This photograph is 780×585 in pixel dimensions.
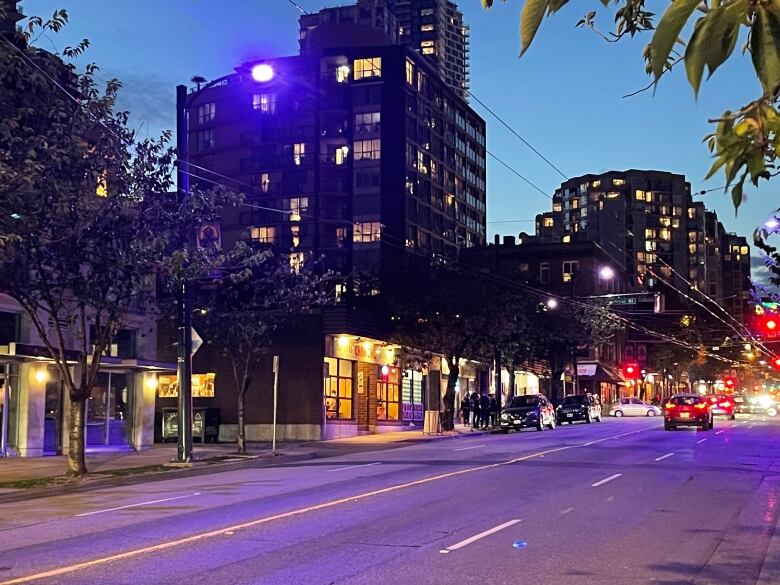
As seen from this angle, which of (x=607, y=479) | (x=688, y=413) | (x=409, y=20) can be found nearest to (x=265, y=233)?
(x=688, y=413)

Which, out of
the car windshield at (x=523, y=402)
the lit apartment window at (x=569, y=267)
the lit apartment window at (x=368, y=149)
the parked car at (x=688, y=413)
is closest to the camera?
the parked car at (x=688, y=413)

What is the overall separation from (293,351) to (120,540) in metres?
25.8

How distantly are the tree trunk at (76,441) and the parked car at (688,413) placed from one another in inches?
1118

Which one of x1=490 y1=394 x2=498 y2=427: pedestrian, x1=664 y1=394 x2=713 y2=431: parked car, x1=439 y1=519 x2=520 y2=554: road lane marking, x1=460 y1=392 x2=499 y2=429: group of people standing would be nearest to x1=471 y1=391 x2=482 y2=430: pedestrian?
x1=460 y1=392 x2=499 y2=429: group of people standing

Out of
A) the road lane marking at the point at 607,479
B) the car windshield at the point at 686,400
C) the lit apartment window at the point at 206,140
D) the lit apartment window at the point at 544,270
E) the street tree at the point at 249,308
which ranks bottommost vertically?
the road lane marking at the point at 607,479

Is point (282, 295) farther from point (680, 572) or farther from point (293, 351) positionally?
point (680, 572)

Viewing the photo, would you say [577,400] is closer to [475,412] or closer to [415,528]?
[475,412]

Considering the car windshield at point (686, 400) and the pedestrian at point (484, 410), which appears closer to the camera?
the car windshield at point (686, 400)

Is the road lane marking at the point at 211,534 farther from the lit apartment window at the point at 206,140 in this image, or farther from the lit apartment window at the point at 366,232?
the lit apartment window at the point at 206,140

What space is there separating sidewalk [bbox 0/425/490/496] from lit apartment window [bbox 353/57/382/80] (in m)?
54.2

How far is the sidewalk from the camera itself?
19391mm

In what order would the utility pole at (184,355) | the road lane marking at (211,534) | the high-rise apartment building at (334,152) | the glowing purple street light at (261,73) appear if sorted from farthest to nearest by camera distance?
the high-rise apartment building at (334,152), the utility pole at (184,355), the glowing purple street light at (261,73), the road lane marking at (211,534)

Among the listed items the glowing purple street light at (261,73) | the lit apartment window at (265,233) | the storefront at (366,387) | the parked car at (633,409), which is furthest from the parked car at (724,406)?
the glowing purple street light at (261,73)

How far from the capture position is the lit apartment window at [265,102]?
276 feet
